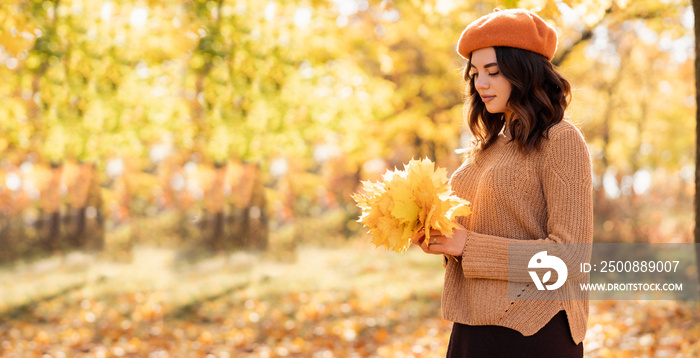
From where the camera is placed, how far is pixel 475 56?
2.49 m

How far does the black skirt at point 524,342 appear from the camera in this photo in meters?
2.26

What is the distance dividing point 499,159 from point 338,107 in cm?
815

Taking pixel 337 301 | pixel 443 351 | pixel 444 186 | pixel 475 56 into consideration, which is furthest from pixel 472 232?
pixel 337 301

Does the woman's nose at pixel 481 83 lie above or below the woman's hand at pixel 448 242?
above

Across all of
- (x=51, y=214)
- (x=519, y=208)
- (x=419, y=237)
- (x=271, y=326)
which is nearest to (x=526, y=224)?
(x=519, y=208)

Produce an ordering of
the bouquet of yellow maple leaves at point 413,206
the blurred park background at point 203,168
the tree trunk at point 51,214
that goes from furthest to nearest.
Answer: the tree trunk at point 51,214 < the blurred park background at point 203,168 < the bouquet of yellow maple leaves at point 413,206

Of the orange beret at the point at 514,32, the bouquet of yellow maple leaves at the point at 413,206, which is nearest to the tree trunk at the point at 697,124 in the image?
the orange beret at the point at 514,32

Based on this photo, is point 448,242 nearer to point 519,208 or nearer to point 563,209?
point 519,208

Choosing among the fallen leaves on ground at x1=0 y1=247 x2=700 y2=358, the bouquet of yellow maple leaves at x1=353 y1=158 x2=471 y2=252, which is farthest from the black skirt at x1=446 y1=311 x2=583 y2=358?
the fallen leaves on ground at x1=0 y1=247 x2=700 y2=358

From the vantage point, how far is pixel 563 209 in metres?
2.17

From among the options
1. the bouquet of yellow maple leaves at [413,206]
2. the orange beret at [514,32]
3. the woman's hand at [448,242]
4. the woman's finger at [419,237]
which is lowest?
the woman's hand at [448,242]

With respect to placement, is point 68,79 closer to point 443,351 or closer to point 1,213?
point 1,213

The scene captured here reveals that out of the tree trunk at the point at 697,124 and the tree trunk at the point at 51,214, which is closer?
the tree trunk at the point at 697,124

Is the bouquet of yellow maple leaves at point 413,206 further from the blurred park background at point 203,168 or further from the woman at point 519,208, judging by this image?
the blurred park background at point 203,168
